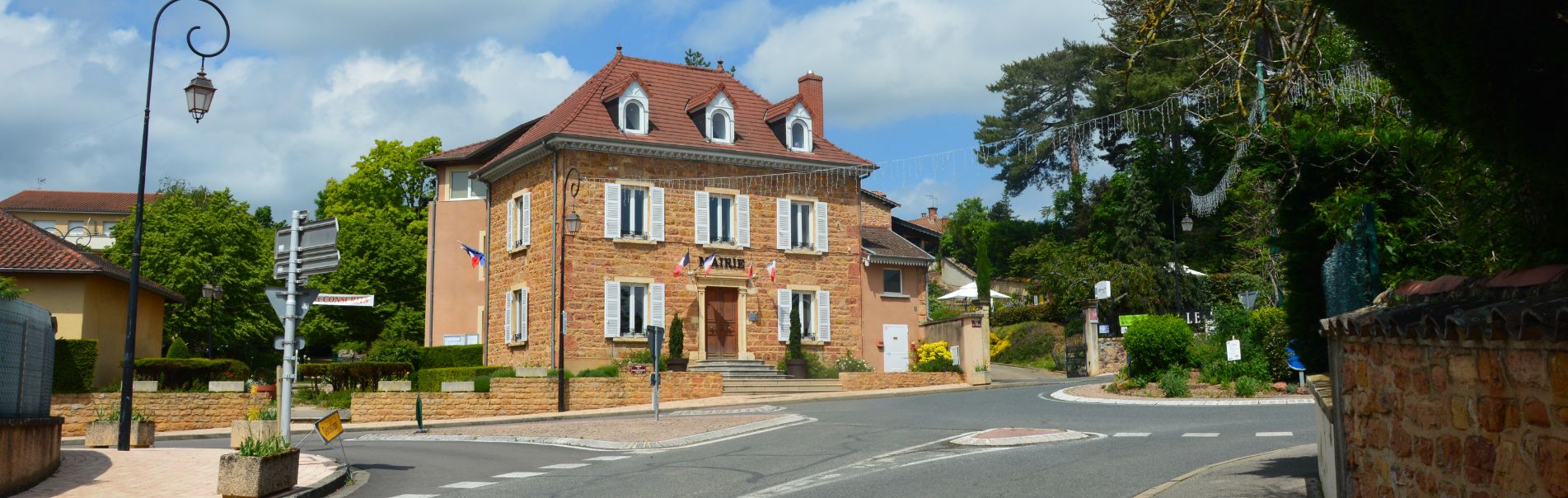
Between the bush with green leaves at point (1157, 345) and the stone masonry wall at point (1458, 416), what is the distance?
19064 millimetres

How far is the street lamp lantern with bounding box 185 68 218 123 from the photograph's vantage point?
63.0 feet

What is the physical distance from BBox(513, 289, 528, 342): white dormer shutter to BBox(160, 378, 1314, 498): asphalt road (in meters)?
12.6

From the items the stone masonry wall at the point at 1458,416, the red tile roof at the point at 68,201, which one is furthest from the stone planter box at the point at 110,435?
the red tile roof at the point at 68,201

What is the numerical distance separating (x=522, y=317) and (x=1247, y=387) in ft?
65.4

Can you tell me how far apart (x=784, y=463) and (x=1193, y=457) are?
4.69 metres

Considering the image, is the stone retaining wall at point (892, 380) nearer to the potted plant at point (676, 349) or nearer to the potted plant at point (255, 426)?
the potted plant at point (676, 349)

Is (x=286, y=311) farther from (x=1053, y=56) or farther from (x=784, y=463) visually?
(x=1053, y=56)

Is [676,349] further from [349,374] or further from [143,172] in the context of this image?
[143,172]

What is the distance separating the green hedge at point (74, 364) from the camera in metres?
25.8

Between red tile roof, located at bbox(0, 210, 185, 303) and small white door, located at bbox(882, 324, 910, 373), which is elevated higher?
red tile roof, located at bbox(0, 210, 185, 303)

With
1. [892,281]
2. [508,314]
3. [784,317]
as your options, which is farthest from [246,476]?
[892,281]

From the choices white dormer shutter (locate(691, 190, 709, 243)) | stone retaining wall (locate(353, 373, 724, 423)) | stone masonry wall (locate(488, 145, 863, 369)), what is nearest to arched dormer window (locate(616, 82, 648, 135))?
stone masonry wall (locate(488, 145, 863, 369))

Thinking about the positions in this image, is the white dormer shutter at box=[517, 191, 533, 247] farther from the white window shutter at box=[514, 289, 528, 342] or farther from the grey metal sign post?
the grey metal sign post

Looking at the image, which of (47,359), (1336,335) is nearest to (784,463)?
(1336,335)
